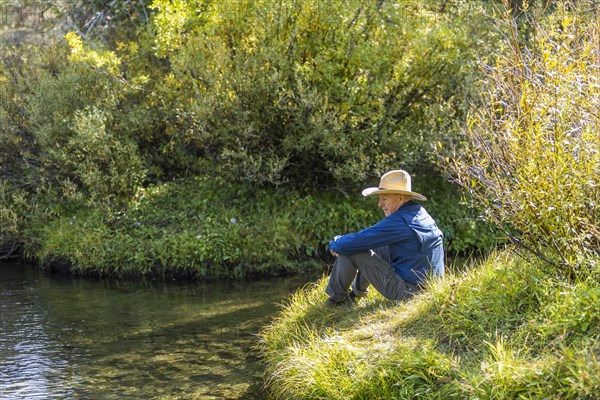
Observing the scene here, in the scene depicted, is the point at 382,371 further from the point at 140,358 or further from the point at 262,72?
the point at 262,72

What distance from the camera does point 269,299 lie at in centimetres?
1054

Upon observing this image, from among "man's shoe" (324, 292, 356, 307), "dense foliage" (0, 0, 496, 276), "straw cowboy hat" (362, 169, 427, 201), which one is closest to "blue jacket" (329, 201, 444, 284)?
"straw cowboy hat" (362, 169, 427, 201)

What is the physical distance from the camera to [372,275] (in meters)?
6.99

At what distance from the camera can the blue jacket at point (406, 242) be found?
6.72 metres

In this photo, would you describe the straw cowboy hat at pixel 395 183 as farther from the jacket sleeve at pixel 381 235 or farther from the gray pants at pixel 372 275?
the gray pants at pixel 372 275

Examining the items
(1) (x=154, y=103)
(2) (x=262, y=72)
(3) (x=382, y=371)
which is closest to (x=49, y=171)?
(1) (x=154, y=103)

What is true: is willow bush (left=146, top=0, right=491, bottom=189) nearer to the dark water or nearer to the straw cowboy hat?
the dark water

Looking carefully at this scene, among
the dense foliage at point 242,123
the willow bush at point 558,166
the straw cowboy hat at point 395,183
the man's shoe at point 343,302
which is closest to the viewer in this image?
the willow bush at point 558,166

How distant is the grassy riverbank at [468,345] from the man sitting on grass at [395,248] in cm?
30

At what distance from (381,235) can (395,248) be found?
30 cm

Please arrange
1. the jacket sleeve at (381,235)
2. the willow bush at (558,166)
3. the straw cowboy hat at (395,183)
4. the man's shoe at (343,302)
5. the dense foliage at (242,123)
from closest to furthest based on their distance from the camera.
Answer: the willow bush at (558,166)
the jacket sleeve at (381,235)
the straw cowboy hat at (395,183)
the man's shoe at (343,302)
the dense foliage at (242,123)

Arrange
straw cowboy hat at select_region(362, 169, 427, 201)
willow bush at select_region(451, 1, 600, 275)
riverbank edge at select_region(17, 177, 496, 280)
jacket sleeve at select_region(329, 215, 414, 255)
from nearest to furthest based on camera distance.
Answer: willow bush at select_region(451, 1, 600, 275) → jacket sleeve at select_region(329, 215, 414, 255) → straw cowboy hat at select_region(362, 169, 427, 201) → riverbank edge at select_region(17, 177, 496, 280)

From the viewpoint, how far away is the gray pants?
271 inches

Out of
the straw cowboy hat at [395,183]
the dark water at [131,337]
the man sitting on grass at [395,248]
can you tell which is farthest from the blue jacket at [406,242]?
the dark water at [131,337]
